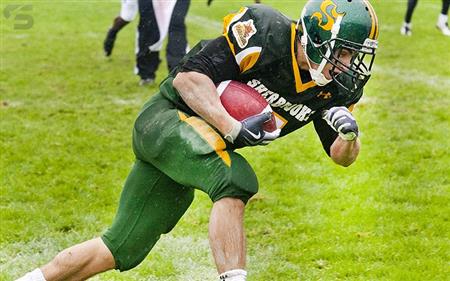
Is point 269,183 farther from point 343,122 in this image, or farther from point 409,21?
point 409,21

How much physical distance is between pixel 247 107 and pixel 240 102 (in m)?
0.03

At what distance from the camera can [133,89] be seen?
820 centimetres

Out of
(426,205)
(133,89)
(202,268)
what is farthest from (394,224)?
(133,89)

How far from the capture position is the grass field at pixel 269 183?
4.24 meters

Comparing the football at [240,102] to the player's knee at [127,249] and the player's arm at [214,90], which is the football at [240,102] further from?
the player's knee at [127,249]

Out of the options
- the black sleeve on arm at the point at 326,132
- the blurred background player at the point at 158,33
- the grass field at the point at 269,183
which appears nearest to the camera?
the black sleeve on arm at the point at 326,132

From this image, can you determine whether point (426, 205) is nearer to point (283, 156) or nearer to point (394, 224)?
point (394, 224)

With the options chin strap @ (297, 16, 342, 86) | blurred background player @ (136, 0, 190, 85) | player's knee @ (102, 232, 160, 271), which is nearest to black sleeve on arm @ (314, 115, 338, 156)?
chin strap @ (297, 16, 342, 86)

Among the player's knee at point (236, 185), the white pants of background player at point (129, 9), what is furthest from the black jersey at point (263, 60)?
the white pants of background player at point (129, 9)

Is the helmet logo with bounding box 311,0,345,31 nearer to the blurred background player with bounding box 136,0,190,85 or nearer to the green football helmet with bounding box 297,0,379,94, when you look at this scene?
the green football helmet with bounding box 297,0,379,94

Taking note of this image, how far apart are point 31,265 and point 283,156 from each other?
8.10 ft

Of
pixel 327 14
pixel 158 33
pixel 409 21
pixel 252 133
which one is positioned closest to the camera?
pixel 252 133

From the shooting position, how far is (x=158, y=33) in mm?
8328

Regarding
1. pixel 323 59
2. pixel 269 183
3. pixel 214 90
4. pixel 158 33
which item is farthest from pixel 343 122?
pixel 158 33
